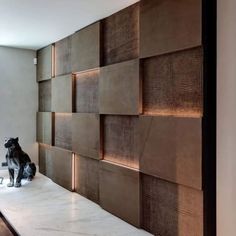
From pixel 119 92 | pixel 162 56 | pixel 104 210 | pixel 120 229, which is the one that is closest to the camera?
pixel 162 56

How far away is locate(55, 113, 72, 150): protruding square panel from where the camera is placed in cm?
392

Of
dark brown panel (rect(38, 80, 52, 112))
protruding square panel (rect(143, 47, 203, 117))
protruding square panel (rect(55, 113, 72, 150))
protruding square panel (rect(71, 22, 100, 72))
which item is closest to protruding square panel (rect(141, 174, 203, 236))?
protruding square panel (rect(143, 47, 203, 117))

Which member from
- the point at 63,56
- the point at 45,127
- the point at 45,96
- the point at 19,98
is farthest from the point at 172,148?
the point at 19,98

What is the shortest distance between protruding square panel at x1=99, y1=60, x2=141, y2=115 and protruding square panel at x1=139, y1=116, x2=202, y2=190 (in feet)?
0.71

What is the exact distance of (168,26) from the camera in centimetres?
226

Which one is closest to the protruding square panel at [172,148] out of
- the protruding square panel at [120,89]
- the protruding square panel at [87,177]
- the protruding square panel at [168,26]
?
the protruding square panel at [120,89]

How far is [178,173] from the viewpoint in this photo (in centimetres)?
220

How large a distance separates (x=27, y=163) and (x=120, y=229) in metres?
2.05

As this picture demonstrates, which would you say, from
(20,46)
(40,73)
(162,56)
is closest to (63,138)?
(40,73)

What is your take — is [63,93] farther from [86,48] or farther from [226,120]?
[226,120]

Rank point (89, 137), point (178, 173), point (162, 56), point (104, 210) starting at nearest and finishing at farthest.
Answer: point (178, 173)
point (162, 56)
point (104, 210)
point (89, 137)

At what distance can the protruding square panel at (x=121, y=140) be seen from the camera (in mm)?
2721

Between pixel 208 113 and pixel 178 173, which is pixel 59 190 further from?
pixel 208 113

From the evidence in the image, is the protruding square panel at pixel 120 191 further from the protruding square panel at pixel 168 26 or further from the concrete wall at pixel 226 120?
the protruding square panel at pixel 168 26
